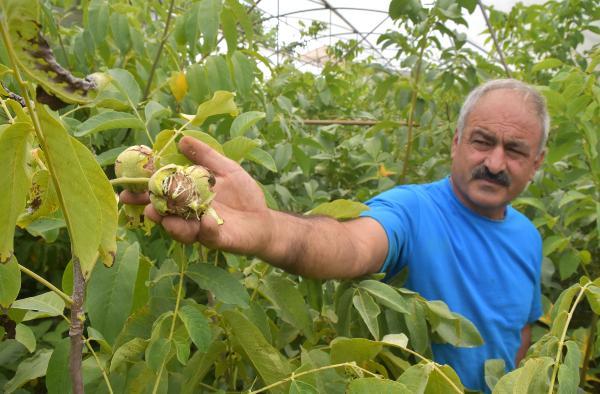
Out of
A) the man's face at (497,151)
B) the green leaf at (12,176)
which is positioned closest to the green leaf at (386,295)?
the green leaf at (12,176)

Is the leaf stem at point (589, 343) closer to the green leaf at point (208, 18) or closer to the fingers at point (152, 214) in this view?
the green leaf at point (208, 18)

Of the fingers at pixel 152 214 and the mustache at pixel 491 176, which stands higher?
the fingers at pixel 152 214

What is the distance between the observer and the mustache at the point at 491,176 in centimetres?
179

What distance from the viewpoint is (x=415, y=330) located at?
1.05 meters

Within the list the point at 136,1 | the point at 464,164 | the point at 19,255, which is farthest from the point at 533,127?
the point at 19,255

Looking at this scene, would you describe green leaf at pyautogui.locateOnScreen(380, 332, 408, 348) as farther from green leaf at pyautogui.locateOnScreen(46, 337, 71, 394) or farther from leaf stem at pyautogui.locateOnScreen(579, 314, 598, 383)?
leaf stem at pyautogui.locateOnScreen(579, 314, 598, 383)

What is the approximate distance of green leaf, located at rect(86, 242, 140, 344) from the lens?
0.79m

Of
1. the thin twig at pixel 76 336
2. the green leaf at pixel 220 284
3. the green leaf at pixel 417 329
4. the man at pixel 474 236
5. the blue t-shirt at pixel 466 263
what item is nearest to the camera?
the thin twig at pixel 76 336

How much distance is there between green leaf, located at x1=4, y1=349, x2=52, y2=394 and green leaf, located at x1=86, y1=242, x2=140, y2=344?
224 millimetres

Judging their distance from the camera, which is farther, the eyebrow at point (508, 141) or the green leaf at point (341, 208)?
the eyebrow at point (508, 141)

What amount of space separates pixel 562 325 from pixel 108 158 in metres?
0.83

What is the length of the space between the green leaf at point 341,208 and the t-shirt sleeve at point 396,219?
1.10 feet

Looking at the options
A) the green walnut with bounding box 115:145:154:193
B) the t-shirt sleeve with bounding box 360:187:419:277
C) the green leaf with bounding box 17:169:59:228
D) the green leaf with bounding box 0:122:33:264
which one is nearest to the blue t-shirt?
the t-shirt sleeve with bounding box 360:187:419:277

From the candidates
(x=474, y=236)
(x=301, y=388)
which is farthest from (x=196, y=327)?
(x=474, y=236)
